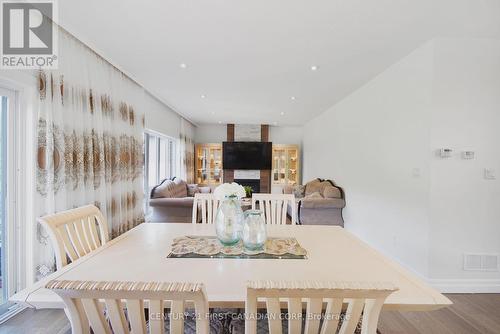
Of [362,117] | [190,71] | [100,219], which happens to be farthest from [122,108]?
[362,117]

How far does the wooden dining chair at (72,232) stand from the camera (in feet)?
4.37

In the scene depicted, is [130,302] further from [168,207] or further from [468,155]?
[168,207]

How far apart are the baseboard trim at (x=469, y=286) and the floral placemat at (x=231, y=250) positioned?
6.68 ft

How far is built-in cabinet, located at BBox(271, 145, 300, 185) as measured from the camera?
8.17 m

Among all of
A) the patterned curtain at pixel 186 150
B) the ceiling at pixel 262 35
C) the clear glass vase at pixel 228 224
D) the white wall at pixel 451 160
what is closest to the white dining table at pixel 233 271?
the clear glass vase at pixel 228 224

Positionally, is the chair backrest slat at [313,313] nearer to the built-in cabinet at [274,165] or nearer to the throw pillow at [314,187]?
the throw pillow at [314,187]

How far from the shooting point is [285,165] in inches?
325

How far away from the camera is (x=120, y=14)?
212 centimetres

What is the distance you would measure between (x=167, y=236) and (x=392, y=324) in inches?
75.7

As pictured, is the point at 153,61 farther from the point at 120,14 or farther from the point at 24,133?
the point at 24,133

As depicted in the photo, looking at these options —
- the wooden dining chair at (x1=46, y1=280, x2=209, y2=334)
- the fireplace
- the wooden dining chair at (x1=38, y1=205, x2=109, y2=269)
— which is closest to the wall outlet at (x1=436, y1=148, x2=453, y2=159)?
the wooden dining chair at (x1=46, y1=280, x2=209, y2=334)

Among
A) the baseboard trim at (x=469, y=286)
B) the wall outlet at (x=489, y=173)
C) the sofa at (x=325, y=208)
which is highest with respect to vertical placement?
the wall outlet at (x=489, y=173)

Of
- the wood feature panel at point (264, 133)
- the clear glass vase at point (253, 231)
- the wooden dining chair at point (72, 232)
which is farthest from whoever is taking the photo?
the wood feature panel at point (264, 133)

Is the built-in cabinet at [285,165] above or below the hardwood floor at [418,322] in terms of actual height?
above
